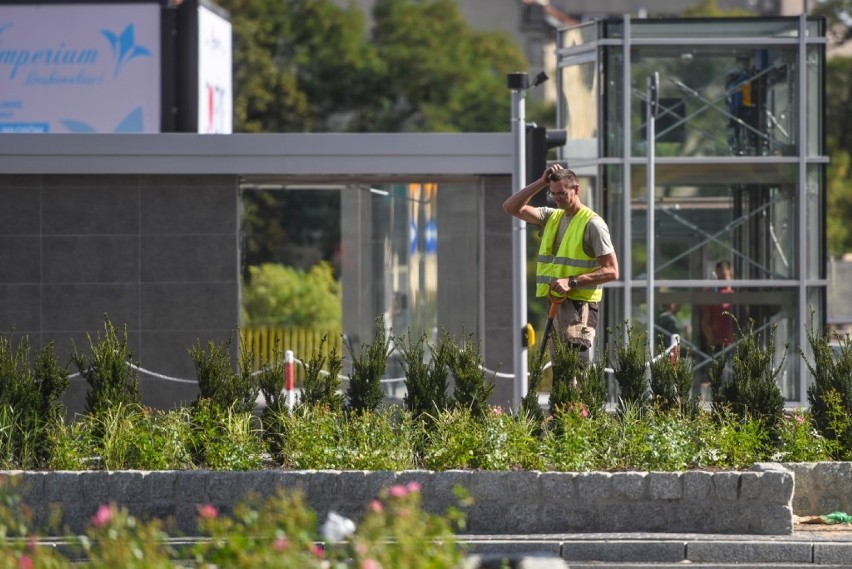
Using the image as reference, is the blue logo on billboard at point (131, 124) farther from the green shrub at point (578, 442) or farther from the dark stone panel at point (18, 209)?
the green shrub at point (578, 442)

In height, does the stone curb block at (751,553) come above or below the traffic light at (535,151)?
below

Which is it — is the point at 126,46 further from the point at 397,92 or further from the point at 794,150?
the point at 397,92

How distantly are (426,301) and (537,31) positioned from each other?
70.3m

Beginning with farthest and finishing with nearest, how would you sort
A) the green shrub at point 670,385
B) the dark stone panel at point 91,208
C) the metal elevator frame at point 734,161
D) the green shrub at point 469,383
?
1. the metal elevator frame at point 734,161
2. the dark stone panel at point 91,208
3. the green shrub at point 670,385
4. the green shrub at point 469,383

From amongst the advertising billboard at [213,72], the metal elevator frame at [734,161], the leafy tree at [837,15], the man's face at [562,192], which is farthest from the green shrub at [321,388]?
the leafy tree at [837,15]

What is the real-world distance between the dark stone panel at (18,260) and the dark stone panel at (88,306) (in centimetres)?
20

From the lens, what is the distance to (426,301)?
1780cm

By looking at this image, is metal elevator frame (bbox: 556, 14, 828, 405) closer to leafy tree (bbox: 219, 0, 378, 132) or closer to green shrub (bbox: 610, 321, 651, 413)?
green shrub (bbox: 610, 321, 651, 413)

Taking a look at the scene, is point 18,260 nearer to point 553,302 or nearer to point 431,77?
point 553,302

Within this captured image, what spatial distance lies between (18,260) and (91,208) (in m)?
0.81

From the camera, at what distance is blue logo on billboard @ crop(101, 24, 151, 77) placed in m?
20.4

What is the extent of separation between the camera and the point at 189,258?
15.3m

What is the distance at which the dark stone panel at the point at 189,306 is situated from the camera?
1527 cm

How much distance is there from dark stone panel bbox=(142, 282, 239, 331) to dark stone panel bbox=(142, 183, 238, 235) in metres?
0.51
